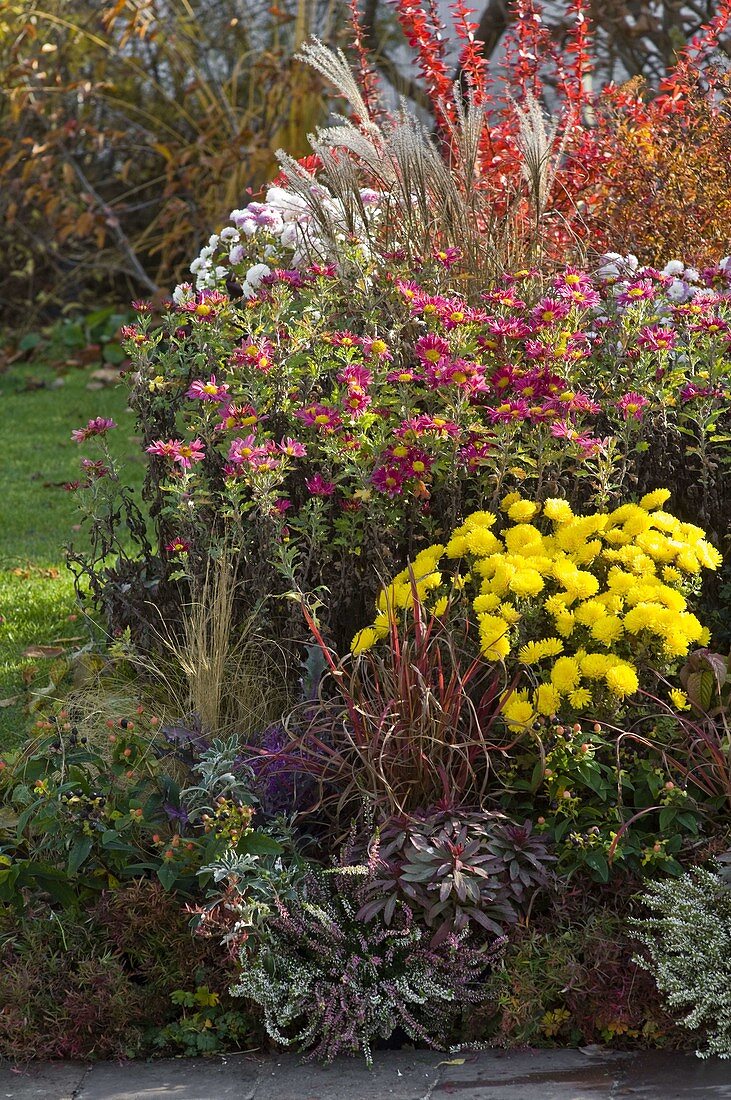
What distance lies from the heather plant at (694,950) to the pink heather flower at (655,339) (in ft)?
4.86

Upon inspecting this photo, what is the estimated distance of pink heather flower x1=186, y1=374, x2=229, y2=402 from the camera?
3.64 meters

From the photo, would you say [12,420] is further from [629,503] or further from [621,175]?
[629,503]

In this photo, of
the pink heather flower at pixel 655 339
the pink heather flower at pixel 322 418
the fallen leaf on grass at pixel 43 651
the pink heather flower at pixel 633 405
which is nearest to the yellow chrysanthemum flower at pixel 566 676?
the pink heather flower at pixel 633 405

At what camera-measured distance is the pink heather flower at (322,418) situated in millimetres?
3551

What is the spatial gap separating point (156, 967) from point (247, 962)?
0.22 meters

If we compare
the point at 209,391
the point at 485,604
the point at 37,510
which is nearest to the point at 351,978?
the point at 485,604

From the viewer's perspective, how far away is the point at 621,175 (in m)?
5.09

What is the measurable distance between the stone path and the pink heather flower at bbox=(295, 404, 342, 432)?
162 centimetres

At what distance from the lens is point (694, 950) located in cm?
278

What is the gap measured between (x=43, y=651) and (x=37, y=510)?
196 centimetres

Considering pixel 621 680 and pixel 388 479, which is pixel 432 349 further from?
pixel 621 680

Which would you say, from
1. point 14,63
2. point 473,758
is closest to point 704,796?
point 473,758

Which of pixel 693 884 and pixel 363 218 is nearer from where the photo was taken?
pixel 693 884

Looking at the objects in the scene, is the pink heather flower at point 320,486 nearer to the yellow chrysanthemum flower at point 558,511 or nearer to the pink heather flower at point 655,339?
the yellow chrysanthemum flower at point 558,511
